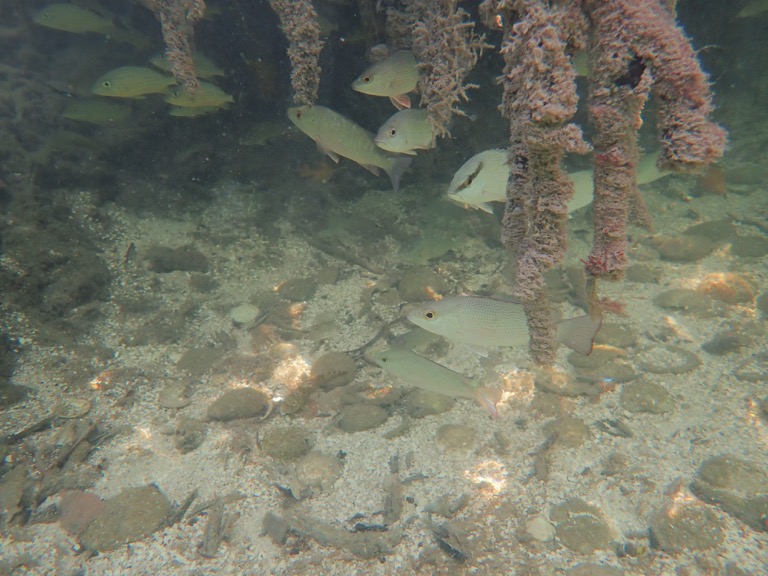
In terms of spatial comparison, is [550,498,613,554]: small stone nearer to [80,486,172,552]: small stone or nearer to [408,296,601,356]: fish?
[408,296,601,356]: fish

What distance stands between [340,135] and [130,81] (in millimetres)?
2705

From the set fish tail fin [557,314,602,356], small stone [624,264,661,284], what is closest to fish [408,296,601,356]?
fish tail fin [557,314,602,356]

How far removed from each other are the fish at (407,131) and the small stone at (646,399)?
2807 millimetres

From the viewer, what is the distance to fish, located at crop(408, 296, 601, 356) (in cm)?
273

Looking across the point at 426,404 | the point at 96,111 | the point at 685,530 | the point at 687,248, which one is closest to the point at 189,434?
the point at 426,404

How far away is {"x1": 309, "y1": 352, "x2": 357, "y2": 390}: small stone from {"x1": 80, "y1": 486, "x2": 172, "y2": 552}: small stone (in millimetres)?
1489

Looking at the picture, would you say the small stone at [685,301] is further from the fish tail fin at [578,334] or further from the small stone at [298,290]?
the small stone at [298,290]

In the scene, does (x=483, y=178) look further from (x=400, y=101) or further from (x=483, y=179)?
(x=400, y=101)

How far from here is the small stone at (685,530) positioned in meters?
2.43

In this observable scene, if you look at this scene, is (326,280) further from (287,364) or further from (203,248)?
(203,248)

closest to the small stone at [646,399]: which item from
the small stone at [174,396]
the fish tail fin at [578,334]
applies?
the fish tail fin at [578,334]

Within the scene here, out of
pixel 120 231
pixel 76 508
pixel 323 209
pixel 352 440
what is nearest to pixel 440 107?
pixel 352 440

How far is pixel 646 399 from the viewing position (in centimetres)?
333

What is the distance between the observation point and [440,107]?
101 inches
